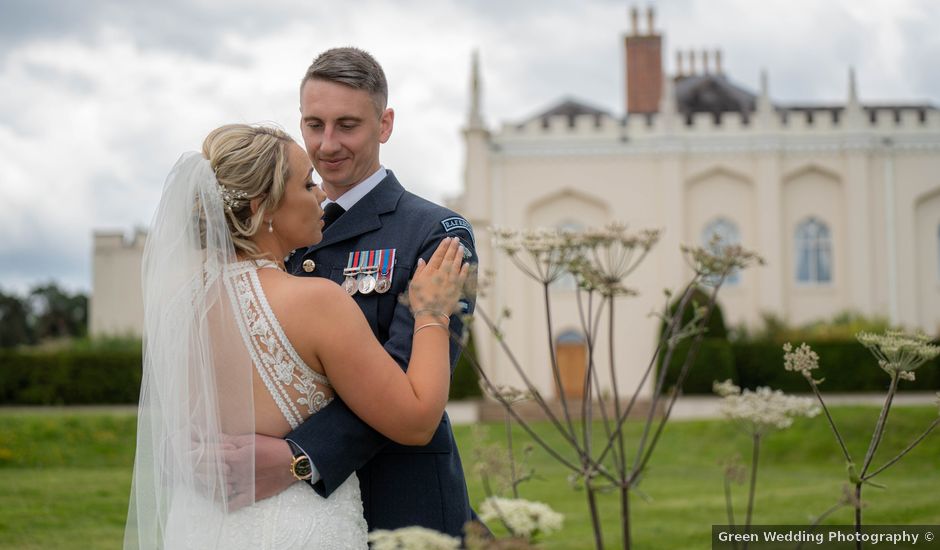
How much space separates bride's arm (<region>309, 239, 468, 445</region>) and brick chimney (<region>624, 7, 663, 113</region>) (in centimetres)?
2856

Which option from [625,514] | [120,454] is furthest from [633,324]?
[625,514]

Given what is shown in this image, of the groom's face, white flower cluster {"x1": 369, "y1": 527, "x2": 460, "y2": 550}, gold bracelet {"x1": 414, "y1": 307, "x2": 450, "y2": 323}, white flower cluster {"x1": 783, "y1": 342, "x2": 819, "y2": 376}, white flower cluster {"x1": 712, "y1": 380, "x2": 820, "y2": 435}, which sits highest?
the groom's face

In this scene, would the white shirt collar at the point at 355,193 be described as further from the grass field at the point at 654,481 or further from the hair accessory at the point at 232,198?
the grass field at the point at 654,481

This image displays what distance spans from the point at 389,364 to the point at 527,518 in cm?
55

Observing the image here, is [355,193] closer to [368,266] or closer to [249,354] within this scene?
[368,266]

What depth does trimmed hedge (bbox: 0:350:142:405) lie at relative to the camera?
23.4m

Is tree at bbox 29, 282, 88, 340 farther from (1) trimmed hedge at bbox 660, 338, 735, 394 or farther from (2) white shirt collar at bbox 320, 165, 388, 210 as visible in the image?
(2) white shirt collar at bbox 320, 165, 388, 210

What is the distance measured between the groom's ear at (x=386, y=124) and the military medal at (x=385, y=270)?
1.42ft

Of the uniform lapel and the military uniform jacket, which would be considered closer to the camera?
A: the military uniform jacket

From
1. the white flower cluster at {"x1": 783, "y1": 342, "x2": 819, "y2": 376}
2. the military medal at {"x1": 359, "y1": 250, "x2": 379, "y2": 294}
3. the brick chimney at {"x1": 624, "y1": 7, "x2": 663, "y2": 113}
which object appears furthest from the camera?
the brick chimney at {"x1": 624, "y1": 7, "x2": 663, "y2": 113}

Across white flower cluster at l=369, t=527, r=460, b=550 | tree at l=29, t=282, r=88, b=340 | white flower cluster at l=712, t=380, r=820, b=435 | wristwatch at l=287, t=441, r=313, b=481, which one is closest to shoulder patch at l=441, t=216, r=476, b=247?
wristwatch at l=287, t=441, r=313, b=481

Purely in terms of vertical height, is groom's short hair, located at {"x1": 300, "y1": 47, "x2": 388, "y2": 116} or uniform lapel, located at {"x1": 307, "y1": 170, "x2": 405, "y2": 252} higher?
groom's short hair, located at {"x1": 300, "y1": 47, "x2": 388, "y2": 116}

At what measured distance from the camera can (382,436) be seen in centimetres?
271

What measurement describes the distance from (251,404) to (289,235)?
484mm
